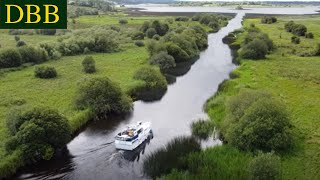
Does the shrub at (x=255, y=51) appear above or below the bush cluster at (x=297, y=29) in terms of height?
below

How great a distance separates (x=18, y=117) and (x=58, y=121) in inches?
204

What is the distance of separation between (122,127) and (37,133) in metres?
16.7

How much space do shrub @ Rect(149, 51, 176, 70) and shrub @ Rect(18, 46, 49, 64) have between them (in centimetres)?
3003

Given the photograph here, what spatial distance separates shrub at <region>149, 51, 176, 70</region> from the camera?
10731 cm

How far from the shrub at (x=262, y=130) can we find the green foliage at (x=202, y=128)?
6220mm

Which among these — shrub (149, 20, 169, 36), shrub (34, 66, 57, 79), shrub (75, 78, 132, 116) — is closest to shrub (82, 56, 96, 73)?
shrub (34, 66, 57, 79)

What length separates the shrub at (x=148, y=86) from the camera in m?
81.2

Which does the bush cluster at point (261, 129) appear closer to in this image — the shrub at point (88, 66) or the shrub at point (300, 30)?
the shrub at point (88, 66)

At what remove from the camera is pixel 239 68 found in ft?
338

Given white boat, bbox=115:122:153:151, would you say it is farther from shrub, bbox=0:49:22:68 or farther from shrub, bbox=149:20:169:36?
shrub, bbox=149:20:169:36

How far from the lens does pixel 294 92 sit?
79.1m

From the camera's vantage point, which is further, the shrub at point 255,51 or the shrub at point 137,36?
the shrub at point 137,36

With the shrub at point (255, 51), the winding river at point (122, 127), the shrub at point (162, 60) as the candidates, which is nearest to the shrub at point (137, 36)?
the shrub at point (162, 60)

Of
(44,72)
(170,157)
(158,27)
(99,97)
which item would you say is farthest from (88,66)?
(158,27)
